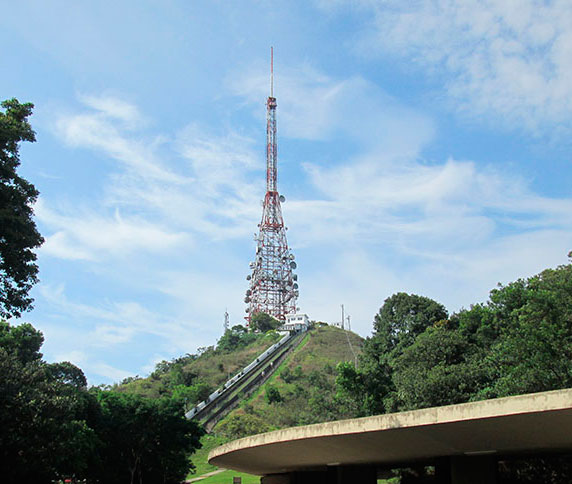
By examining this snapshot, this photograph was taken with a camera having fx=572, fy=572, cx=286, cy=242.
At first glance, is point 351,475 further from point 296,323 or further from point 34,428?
point 296,323

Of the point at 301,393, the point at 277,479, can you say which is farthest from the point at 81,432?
the point at 301,393

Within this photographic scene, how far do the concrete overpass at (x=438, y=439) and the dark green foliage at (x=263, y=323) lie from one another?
69367 mm

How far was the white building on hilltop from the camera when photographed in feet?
270

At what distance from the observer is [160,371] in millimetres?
74062

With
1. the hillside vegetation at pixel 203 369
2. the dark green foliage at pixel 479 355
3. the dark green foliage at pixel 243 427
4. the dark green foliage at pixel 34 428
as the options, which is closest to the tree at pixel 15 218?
the dark green foliage at pixel 34 428

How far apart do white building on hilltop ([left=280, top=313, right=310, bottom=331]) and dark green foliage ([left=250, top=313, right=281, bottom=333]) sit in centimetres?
184

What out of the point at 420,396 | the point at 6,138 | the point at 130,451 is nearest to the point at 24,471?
the point at 130,451

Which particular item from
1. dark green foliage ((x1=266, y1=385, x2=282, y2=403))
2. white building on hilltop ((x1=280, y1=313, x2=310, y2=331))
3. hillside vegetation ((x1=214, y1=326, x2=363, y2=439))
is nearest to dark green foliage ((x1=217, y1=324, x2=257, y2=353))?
white building on hilltop ((x1=280, y1=313, x2=310, y2=331))

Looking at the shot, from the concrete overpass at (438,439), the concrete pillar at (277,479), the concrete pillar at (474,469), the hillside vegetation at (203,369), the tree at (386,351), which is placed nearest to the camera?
the concrete overpass at (438,439)

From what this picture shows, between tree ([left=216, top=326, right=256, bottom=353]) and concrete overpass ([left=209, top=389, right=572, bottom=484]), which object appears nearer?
concrete overpass ([left=209, top=389, right=572, bottom=484])

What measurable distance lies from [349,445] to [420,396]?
661 inches

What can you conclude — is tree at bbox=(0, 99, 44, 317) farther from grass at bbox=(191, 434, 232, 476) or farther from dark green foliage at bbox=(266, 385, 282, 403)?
dark green foliage at bbox=(266, 385, 282, 403)

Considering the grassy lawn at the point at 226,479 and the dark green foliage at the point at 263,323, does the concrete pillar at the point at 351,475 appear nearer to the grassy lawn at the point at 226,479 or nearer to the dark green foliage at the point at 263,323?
the grassy lawn at the point at 226,479

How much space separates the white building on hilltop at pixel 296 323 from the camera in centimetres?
8219
